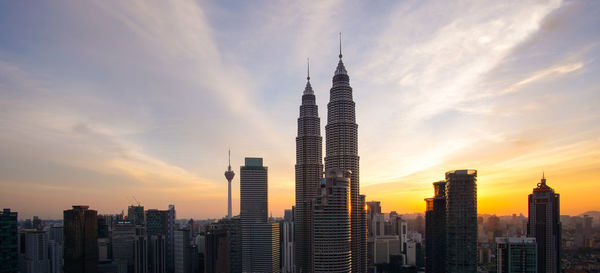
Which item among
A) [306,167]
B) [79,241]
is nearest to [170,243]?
[79,241]

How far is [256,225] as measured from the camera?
163 meters

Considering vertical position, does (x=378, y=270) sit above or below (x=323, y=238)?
below

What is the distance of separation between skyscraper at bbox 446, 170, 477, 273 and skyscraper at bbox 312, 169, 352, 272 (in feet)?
119

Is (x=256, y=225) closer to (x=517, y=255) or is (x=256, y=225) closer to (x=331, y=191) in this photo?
(x=331, y=191)

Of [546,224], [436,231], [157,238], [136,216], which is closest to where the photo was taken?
[546,224]

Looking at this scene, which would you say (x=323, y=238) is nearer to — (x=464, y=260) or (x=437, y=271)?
(x=464, y=260)

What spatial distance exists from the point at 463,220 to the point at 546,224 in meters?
42.0

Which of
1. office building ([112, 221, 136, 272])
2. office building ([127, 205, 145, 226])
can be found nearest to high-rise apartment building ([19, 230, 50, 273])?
office building ([112, 221, 136, 272])

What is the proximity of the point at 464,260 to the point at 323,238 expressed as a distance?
4672 centimetres

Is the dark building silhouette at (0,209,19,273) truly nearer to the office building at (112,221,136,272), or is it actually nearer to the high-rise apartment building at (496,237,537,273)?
the office building at (112,221,136,272)

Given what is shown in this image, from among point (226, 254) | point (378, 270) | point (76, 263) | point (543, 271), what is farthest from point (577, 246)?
point (76, 263)

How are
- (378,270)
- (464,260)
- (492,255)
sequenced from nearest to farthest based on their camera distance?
(464,260) < (492,255) < (378,270)

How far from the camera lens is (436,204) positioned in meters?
132

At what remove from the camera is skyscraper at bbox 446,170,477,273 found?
103250 millimetres
